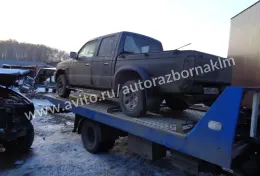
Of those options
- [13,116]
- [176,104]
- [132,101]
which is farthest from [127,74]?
[13,116]

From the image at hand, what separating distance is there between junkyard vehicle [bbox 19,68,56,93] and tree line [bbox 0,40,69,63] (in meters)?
43.6

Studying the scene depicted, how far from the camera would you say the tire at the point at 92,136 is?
14.9 ft

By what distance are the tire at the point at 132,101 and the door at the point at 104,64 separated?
67 centimetres

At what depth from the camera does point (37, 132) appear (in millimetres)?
6062

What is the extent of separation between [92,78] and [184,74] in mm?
2583

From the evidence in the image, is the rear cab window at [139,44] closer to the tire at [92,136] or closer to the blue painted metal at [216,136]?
the tire at [92,136]

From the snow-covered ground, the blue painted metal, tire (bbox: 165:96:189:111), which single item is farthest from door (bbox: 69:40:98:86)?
the blue painted metal

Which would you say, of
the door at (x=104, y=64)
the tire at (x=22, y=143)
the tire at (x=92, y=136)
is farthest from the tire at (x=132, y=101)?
the tire at (x=22, y=143)

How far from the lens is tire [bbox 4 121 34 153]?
14.8 ft

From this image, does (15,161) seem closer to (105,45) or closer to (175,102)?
(105,45)


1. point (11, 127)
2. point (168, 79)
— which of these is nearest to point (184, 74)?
A: point (168, 79)

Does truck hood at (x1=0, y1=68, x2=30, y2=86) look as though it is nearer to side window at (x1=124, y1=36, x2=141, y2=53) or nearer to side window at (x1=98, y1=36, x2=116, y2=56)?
side window at (x1=98, y1=36, x2=116, y2=56)

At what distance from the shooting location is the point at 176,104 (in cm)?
468

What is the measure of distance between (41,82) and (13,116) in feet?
39.5
